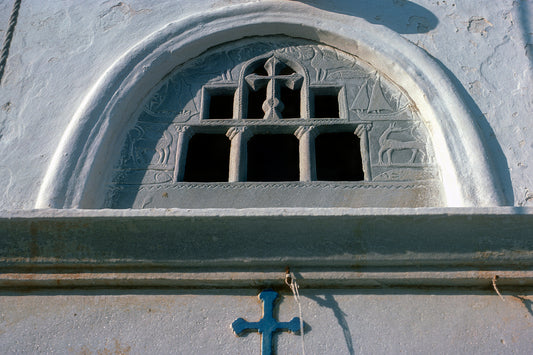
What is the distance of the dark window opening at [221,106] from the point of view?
3324 millimetres

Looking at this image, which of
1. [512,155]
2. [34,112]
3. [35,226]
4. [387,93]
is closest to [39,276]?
[35,226]

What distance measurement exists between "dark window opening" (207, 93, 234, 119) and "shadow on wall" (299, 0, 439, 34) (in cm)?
80

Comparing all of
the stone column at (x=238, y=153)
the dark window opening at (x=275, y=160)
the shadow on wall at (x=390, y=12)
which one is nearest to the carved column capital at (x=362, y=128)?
the stone column at (x=238, y=153)

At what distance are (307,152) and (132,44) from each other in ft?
4.15

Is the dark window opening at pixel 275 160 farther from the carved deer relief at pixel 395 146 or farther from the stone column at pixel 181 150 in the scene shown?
the carved deer relief at pixel 395 146

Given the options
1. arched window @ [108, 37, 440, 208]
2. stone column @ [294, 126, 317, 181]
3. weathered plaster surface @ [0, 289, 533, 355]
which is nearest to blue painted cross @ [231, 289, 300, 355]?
weathered plaster surface @ [0, 289, 533, 355]

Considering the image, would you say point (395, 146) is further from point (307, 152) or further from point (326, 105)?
point (326, 105)

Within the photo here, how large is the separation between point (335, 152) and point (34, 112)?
2.02m

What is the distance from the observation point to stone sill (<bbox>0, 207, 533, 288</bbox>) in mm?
2316

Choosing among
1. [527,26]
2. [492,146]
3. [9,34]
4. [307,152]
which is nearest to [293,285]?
[307,152]

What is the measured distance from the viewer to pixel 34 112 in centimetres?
303

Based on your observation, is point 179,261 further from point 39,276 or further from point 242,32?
point 242,32

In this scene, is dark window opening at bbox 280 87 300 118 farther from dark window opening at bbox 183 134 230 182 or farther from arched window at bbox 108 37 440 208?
dark window opening at bbox 183 134 230 182

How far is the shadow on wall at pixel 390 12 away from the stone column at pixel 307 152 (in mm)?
887
